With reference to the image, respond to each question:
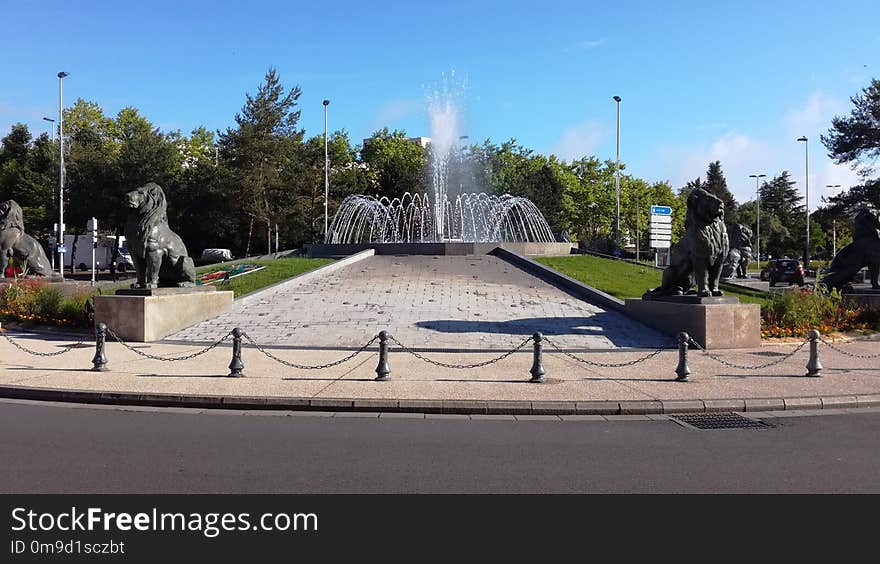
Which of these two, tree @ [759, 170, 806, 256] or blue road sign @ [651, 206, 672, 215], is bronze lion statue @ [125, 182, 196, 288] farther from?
tree @ [759, 170, 806, 256]

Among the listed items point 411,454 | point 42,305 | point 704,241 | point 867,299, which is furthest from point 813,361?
point 42,305

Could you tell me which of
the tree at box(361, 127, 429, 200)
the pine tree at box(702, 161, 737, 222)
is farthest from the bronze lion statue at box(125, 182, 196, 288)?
the pine tree at box(702, 161, 737, 222)

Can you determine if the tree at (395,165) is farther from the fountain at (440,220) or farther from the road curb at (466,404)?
the road curb at (466,404)

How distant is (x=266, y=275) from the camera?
2416 cm

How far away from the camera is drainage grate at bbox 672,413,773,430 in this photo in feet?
28.0

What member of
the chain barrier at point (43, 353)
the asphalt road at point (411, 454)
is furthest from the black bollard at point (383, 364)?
the chain barrier at point (43, 353)

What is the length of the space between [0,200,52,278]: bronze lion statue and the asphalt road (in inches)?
620

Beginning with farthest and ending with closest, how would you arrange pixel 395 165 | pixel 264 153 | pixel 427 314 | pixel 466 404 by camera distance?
1. pixel 395 165
2. pixel 264 153
3. pixel 427 314
4. pixel 466 404

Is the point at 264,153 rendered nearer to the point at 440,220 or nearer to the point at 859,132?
the point at 440,220

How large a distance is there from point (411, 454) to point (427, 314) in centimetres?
1111

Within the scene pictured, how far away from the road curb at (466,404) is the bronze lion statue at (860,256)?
11.6 metres

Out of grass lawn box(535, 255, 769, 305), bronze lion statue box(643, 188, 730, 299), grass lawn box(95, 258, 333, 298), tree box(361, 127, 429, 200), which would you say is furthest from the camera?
tree box(361, 127, 429, 200)

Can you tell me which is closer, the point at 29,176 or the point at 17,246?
the point at 17,246
